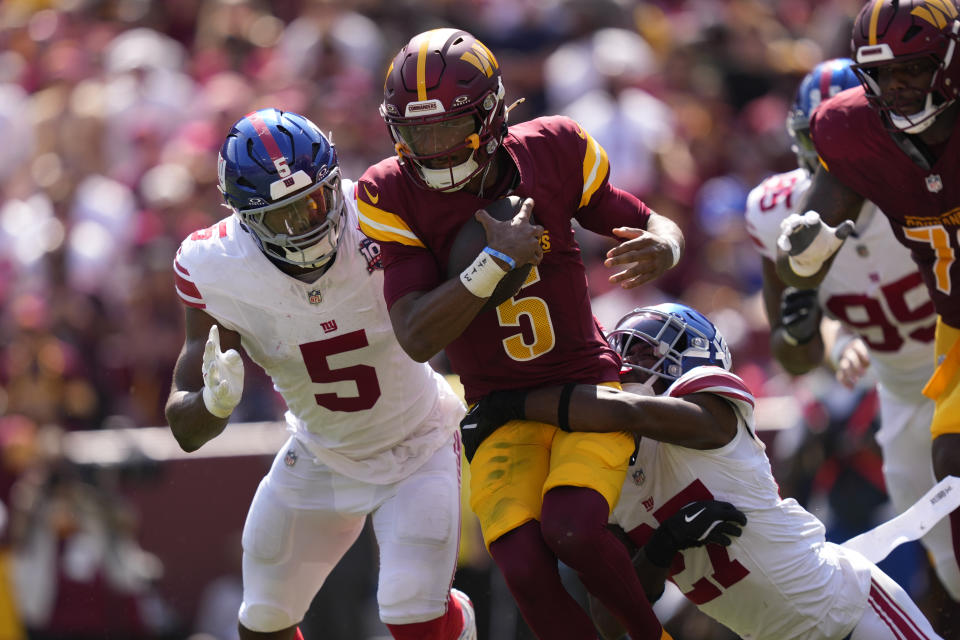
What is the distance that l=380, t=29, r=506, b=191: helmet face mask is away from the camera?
14.0 ft

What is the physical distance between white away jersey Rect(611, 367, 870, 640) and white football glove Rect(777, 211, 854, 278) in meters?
0.49

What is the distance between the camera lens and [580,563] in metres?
4.17

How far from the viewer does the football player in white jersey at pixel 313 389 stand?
465 centimetres

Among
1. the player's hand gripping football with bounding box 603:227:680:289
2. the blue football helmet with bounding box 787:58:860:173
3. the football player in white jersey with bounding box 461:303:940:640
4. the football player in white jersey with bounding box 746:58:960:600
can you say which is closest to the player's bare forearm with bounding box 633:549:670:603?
the football player in white jersey with bounding box 461:303:940:640

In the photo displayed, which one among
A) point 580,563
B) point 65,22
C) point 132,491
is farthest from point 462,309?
point 65,22

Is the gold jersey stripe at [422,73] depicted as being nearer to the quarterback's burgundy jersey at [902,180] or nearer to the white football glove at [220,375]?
the white football glove at [220,375]

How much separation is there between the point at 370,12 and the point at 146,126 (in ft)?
5.65

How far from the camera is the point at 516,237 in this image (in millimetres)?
4148

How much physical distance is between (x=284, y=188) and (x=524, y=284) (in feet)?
2.65

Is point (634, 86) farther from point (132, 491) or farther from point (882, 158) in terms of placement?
point (882, 158)

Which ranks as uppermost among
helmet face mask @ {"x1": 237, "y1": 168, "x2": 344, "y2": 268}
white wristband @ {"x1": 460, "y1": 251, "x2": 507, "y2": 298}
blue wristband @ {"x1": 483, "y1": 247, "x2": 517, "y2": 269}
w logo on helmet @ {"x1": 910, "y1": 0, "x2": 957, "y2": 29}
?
w logo on helmet @ {"x1": 910, "y1": 0, "x2": 957, "y2": 29}

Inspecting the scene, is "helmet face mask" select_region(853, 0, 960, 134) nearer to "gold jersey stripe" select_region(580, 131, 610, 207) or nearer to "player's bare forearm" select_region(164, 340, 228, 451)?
"gold jersey stripe" select_region(580, 131, 610, 207)

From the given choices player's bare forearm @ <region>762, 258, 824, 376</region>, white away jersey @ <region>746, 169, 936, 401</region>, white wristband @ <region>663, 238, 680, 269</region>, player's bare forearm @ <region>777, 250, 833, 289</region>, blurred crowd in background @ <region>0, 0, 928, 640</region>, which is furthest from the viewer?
blurred crowd in background @ <region>0, 0, 928, 640</region>

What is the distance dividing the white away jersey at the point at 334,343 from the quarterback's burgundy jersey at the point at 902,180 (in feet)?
5.14
